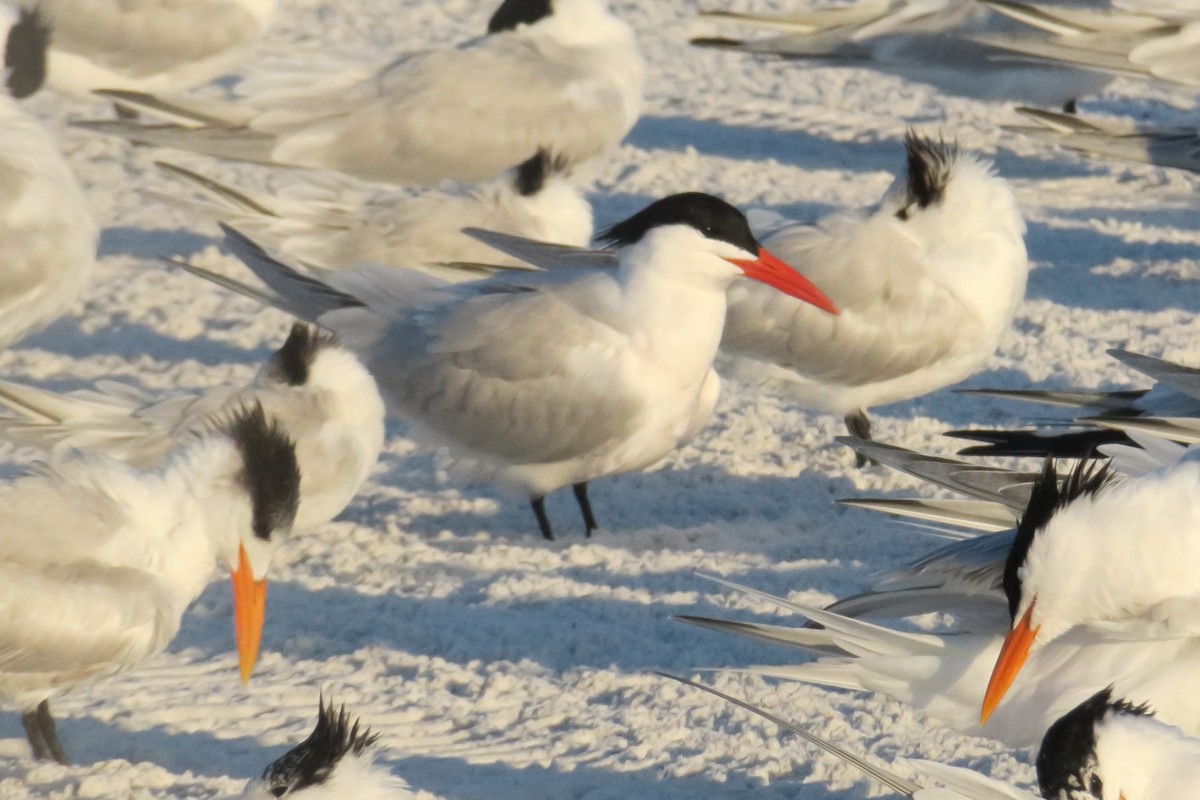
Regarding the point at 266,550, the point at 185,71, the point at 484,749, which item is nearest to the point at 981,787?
the point at 484,749

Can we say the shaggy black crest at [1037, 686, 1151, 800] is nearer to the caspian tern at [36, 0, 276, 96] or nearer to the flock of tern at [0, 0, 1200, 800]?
the flock of tern at [0, 0, 1200, 800]

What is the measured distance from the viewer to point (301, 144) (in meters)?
6.22

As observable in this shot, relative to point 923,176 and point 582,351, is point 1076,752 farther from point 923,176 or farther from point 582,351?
point 923,176

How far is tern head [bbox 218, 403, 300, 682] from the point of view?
3.40 meters

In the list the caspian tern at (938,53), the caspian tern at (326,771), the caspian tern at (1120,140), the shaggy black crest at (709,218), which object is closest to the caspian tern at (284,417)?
the shaggy black crest at (709,218)

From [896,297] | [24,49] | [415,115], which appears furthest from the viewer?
[415,115]

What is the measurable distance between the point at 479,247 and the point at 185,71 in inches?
91.4

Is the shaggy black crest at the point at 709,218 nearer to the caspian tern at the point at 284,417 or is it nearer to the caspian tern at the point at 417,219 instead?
the caspian tern at the point at 284,417

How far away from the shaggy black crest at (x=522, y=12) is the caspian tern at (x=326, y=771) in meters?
4.36

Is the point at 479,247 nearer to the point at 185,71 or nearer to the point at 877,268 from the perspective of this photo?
the point at 877,268

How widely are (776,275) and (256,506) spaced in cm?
143

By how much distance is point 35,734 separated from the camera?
333cm

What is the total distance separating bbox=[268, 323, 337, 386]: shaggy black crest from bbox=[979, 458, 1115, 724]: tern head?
1.99m

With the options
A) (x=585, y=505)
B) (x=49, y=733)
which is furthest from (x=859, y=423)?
(x=49, y=733)
